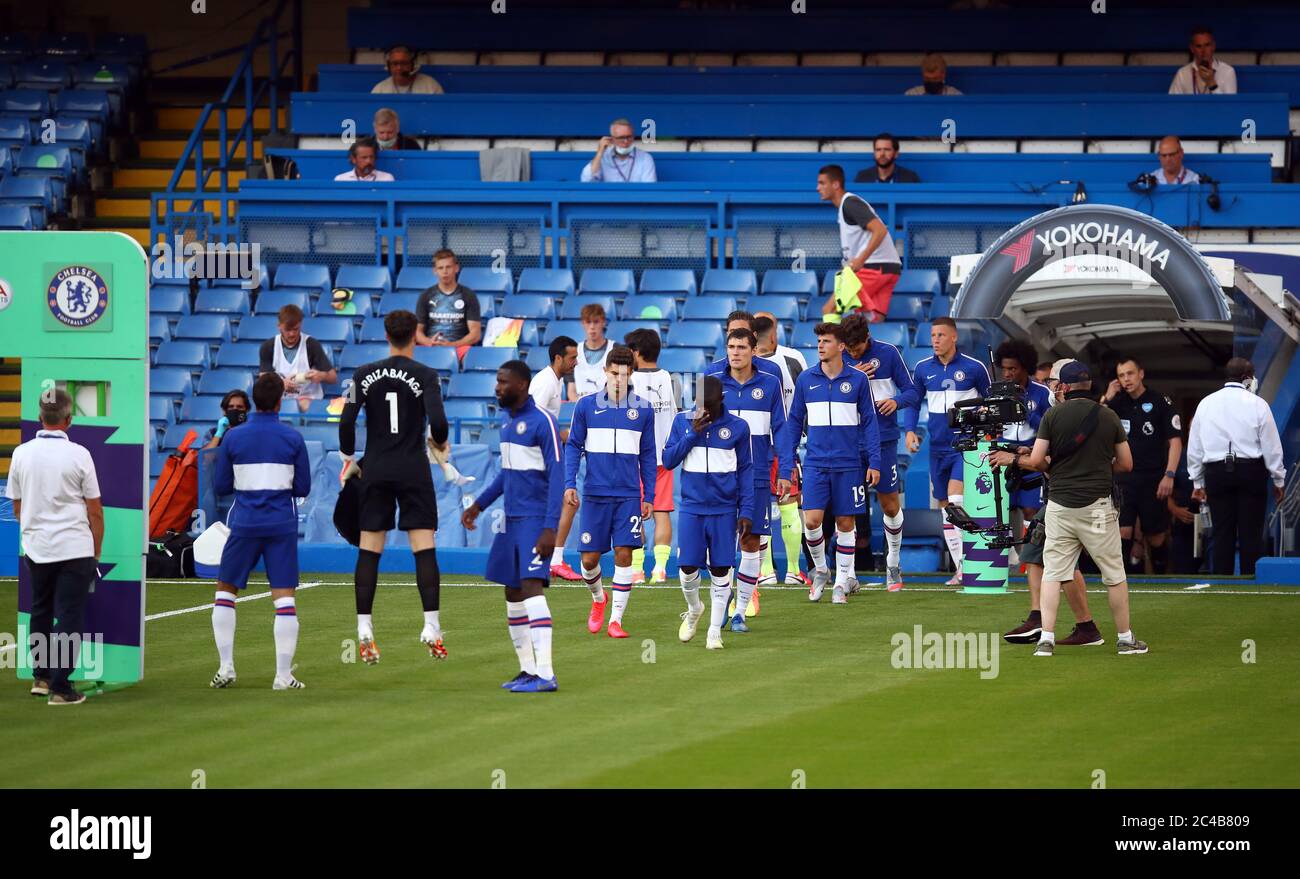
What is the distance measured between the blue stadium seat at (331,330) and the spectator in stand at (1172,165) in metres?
10.1

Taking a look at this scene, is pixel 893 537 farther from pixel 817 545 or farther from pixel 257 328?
pixel 257 328

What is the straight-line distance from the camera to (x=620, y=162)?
2353 centimetres

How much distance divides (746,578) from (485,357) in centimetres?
761

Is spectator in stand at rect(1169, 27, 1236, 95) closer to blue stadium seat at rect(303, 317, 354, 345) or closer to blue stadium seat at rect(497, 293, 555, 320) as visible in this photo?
blue stadium seat at rect(497, 293, 555, 320)

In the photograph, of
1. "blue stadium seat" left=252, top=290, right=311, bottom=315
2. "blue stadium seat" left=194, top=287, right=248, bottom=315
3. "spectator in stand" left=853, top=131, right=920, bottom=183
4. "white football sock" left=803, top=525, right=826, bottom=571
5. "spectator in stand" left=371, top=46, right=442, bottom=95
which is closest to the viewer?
"white football sock" left=803, top=525, right=826, bottom=571

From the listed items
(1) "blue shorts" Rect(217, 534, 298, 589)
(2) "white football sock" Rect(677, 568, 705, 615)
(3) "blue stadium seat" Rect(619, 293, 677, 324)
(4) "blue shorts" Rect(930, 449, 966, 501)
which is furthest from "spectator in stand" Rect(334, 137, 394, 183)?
(1) "blue shorts" Rect(217, 534, 298, 589)

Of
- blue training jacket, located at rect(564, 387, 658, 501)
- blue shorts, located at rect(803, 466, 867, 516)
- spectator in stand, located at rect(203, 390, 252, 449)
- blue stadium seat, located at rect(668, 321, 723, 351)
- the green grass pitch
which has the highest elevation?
blue stadium seat, located at rect(668, 321, 723, 351)

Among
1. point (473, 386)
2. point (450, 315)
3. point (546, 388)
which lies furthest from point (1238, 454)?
point (450, 315)

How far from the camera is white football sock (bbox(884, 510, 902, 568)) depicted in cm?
1725

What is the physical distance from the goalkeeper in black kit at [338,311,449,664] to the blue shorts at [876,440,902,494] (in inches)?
225

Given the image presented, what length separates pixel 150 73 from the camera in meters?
28.3

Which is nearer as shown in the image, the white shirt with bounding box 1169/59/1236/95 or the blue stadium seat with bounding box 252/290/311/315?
the blue stadium seat with bounding box 252/290/311/315
